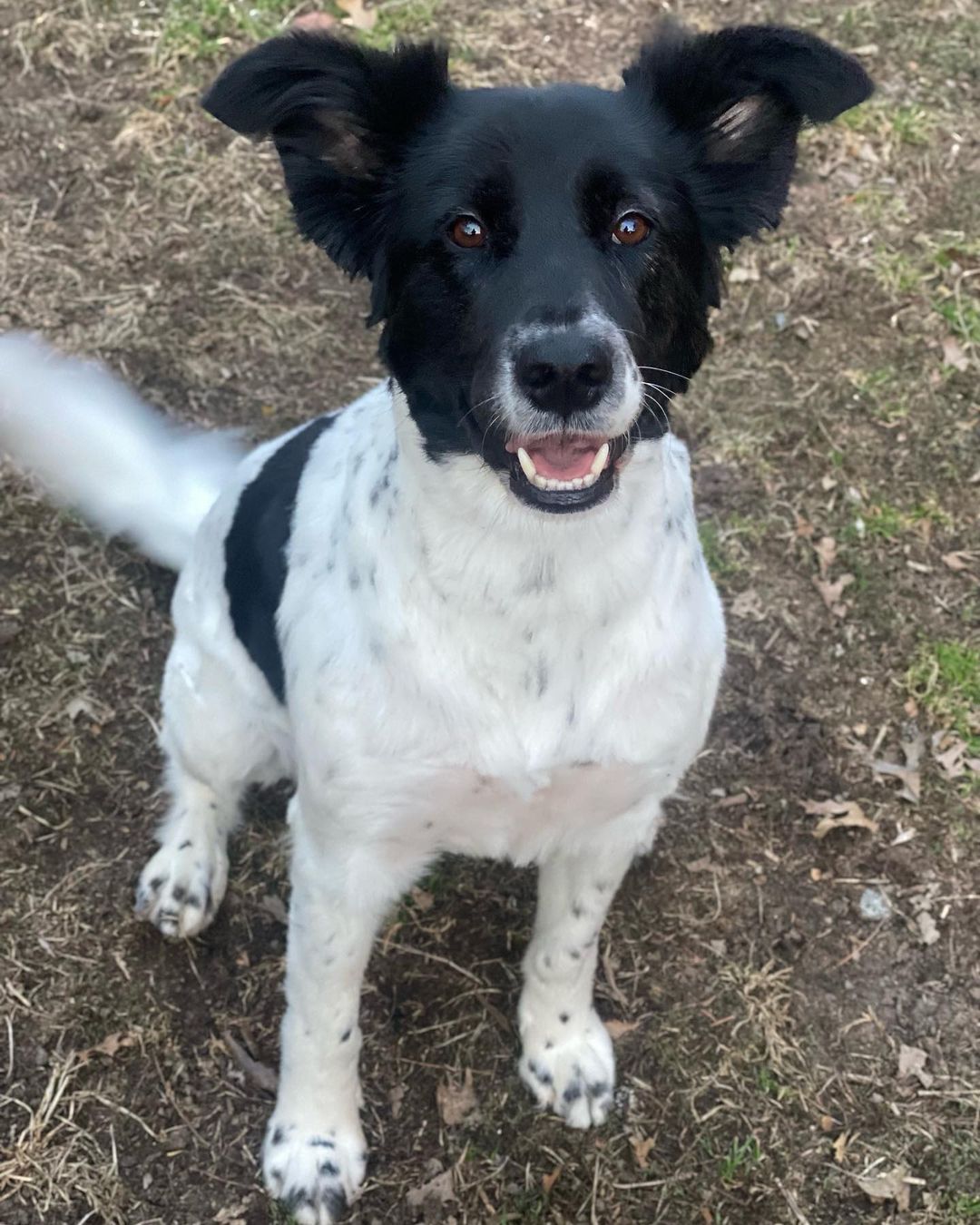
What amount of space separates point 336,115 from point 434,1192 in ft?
8.96

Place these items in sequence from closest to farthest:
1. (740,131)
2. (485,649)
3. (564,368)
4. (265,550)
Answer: (564,368)
(740,131)
(485,649)
(265,550)

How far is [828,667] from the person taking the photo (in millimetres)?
4688

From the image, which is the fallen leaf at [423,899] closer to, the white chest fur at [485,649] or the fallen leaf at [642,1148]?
the fallen leaf at [642,1148]

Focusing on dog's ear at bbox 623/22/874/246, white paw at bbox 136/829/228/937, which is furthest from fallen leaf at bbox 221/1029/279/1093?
dog's ear at bbox 623/22/874/246

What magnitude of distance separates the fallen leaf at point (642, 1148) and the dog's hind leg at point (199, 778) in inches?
54.9

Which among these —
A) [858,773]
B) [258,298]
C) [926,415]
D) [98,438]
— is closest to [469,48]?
[258,298]

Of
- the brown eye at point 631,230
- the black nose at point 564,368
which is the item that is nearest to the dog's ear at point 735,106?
the brown eye at point 631,230

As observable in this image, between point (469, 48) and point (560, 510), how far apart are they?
433 cm

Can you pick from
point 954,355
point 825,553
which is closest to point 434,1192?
point 825,553

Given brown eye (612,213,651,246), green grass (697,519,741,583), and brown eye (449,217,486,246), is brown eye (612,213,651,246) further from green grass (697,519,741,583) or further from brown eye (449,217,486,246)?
green grass (697,519,741,583)

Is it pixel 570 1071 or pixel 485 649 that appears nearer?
pixel 485 649

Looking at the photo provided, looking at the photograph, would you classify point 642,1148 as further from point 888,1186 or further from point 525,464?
point 525,464

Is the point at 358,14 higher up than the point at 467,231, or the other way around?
the point at 467,231

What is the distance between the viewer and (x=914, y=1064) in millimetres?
3865
